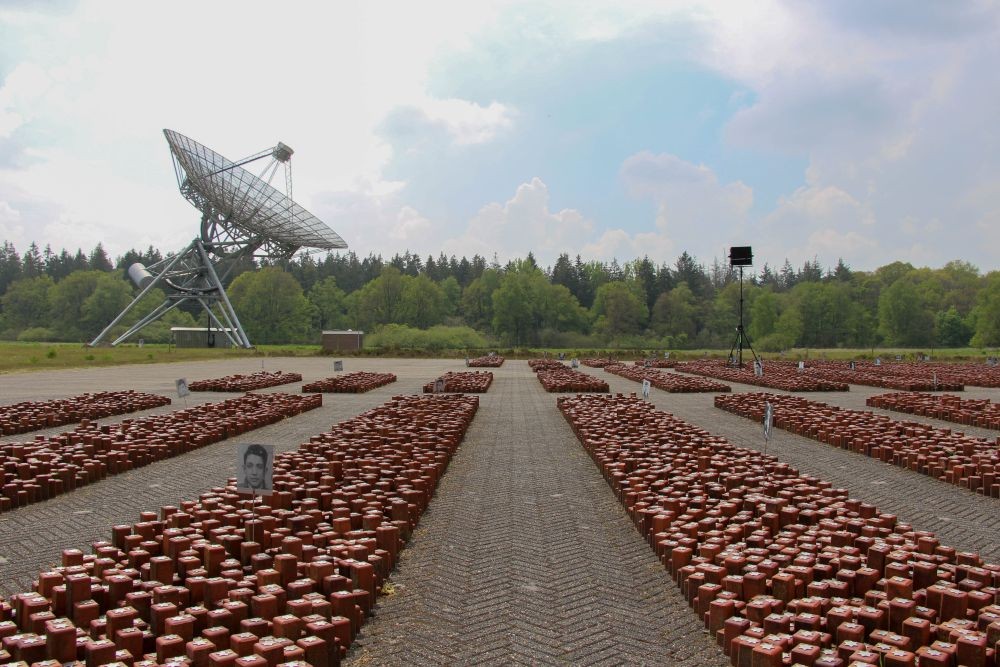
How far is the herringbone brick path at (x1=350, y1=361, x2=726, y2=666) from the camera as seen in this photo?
5309 millimetres

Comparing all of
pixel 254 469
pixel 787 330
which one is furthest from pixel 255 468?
pixel 787 330

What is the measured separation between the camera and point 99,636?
4953 mm

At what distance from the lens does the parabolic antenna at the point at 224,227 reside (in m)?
62.7

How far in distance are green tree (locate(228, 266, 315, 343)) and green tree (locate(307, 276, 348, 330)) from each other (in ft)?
44.4

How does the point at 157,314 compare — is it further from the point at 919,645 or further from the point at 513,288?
the point at 919,645

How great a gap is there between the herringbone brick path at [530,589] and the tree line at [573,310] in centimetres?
8868

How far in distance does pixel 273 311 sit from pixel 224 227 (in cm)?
5098

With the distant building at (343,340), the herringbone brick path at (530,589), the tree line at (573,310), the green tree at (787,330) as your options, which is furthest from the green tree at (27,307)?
the herringbone brick path at (530,589)

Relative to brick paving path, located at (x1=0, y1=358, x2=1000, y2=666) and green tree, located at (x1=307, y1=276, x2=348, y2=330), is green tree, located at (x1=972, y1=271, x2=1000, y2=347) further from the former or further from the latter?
green tree, located at (x1=307, y1=276, x2=348, y2=330)

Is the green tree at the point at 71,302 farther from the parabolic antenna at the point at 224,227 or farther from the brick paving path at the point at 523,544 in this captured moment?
the brick paving path at the point at 523,544

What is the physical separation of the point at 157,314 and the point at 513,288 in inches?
2316

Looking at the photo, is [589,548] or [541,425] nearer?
[589,548]

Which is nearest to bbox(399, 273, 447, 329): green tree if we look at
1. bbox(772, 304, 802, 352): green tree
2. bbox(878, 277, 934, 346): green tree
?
bbox(772, 304, 802, 352): green tree

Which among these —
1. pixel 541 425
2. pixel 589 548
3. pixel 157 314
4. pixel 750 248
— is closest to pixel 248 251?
pixel 157 314
